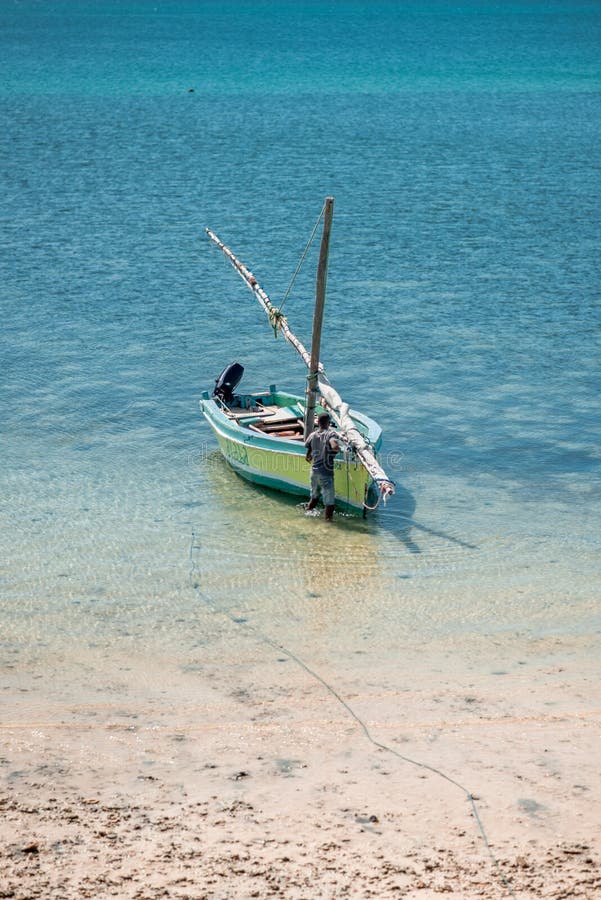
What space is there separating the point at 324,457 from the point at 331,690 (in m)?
5.51

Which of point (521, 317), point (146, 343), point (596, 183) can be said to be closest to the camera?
point (146, 343)

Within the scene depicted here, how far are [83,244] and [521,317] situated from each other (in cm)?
Result: 1510

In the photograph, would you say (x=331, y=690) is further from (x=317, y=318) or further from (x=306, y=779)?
(x=317, y=318)

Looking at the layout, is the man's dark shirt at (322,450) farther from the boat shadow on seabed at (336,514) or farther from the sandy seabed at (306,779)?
the sandy seabed at (306,779)

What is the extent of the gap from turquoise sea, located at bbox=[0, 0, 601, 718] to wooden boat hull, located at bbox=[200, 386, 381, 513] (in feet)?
1.16

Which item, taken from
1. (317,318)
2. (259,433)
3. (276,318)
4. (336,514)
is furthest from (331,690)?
(276,318)

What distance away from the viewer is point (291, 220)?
4291cm

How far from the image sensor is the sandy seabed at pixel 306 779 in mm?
10023

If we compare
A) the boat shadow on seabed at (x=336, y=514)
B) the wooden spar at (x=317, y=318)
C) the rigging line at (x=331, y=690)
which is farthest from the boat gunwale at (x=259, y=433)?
the rigging line at (x=331, y=690)

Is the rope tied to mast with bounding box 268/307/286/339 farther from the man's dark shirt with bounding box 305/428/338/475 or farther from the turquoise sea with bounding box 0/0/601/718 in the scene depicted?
the man's dark shirt with bounding box 305/428/338/475

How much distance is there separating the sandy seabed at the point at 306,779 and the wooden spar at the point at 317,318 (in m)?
5.92

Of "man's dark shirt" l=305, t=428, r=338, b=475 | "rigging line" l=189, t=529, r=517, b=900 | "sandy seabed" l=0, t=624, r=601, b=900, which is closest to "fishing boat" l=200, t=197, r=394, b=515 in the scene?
"man's dark shirt" l=305, t=428, r=338, b=475

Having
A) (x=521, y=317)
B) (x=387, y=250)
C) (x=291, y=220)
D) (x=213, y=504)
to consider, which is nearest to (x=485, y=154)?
(x=291, y=220)

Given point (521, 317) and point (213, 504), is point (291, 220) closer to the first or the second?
point (521, 317)
